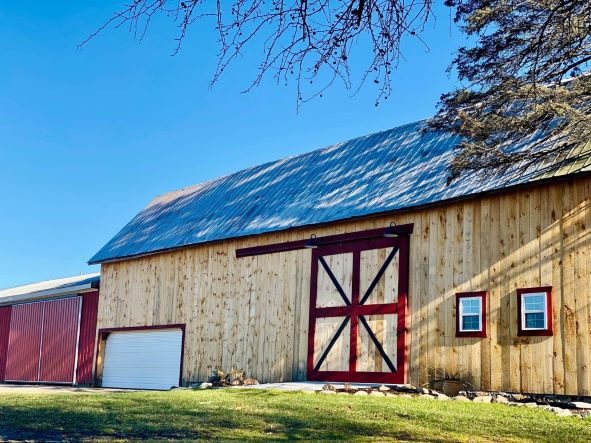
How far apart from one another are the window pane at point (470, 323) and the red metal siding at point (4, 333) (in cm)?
2051

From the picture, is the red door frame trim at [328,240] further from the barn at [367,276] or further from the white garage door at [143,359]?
the white garage door at [143,359]

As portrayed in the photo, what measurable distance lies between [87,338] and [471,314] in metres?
14.6

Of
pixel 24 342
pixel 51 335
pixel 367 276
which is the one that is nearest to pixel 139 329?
pixel 51 335

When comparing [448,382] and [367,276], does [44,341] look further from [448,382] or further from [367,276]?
[448,382]

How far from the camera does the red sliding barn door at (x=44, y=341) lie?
25422 millimetres

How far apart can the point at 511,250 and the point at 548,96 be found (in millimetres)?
3867

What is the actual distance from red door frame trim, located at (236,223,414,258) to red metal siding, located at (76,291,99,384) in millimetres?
7527

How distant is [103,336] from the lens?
24.1 m

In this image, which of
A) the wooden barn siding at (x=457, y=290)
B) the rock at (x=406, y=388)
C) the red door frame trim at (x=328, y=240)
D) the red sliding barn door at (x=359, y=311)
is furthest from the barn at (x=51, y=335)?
the rock at (x=406, y=388)

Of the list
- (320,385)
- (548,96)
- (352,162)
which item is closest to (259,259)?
(352,162)

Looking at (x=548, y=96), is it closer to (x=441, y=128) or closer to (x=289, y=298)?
(x=441, y=128)

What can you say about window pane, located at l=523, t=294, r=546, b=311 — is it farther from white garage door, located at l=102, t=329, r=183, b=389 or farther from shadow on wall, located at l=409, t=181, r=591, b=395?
white garage door, located at l=102, t=329, r=183, b=389

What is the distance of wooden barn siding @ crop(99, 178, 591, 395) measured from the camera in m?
13.1

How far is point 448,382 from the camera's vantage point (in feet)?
46.3
